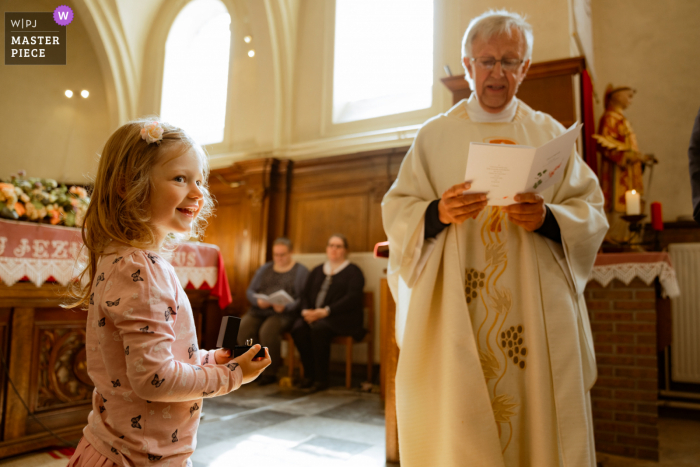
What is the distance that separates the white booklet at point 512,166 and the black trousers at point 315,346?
3.61 metres

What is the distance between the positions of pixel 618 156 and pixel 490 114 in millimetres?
2841

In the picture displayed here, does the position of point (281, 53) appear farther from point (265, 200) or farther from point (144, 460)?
point (144, 460)

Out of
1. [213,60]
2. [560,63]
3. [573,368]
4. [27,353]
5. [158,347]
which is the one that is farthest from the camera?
[213,60]

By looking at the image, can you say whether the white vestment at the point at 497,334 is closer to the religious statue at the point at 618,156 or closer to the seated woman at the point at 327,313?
the religious statue at the point at 618,156

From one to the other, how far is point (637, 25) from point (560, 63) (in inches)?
98.0

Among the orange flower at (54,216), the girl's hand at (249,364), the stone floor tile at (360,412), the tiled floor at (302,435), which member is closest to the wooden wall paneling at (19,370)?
the tiled floor at (302,435)

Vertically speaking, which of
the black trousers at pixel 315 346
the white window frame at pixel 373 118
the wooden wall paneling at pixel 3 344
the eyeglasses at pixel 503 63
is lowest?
the black trousers at pixel 315 346

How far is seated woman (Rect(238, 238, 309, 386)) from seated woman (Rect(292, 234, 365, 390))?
15cm

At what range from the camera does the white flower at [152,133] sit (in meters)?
0.99

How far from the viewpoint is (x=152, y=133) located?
0.99 meters

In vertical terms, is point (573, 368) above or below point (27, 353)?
above

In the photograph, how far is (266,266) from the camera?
5.71 m

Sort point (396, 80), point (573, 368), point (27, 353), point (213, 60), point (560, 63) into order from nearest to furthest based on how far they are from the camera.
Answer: point (573, 368) → point (27, 353) → point (560, 63) → point (396, 80) → point (213, 60)

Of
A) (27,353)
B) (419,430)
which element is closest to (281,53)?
(27,353)
